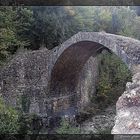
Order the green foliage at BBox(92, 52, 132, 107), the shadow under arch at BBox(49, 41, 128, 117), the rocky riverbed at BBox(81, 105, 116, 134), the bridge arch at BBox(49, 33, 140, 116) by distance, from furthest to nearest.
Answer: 1. the green foliage at BBox(92, 52, 132, 107)
2. the shadow under arch at BBox(49, 41, 128, 117)
3. the rocky riverbed at BBox(81, 105, 116, 134)
4. the bridge arch at BBox(49, 33, 140, 116)

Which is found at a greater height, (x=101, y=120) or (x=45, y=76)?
(x=45, y=76)

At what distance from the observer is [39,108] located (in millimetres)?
13711

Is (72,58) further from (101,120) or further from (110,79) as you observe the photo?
(110,79)

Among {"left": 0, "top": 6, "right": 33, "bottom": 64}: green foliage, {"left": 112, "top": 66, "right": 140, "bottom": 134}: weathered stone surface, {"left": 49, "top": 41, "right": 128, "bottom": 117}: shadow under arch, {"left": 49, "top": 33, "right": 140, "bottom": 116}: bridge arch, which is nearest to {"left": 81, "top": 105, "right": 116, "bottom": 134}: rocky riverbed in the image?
{"left": 49, "top": 41, "right": 128, "bottom": 117}: shadow under arch

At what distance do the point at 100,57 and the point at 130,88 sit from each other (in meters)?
9.81

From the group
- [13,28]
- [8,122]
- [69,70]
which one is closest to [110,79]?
[69,70]

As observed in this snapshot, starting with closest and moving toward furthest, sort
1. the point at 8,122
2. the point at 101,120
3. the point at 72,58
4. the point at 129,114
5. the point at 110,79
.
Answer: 1. the point at 129,114
2. the point at 8,122
3. the point at 72,58
4. the point at 101,120
5. the point at 110,79

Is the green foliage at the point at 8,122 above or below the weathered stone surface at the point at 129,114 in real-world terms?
below

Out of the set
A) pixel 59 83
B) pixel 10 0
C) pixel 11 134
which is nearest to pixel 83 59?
pixel 59 83

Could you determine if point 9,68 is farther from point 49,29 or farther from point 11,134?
point 11,134

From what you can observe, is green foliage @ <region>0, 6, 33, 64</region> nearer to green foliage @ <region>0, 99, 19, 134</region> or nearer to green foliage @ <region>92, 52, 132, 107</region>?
green foliage @ <region>92, 52, 132, 107</region>

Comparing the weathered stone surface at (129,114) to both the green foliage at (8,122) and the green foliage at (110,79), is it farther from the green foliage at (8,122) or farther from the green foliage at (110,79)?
the green foliage at (110,79)

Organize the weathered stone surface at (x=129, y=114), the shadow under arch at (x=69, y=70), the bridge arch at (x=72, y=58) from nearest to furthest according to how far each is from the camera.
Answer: the weathered stone surface at (x=129, y=114) → the bridge arch at (x=72, y=58) → the shadow under arch at (x=69, y=70)

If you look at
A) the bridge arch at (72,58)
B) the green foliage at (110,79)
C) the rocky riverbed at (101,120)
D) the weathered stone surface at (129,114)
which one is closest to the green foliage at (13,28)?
the bridge arch at (72,58)
